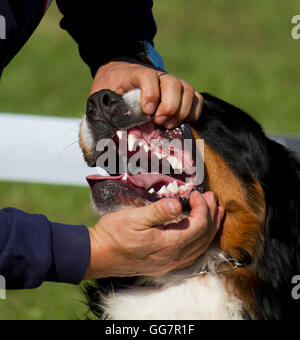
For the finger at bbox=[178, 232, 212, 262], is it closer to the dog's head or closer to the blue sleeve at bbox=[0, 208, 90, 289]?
the dog's head

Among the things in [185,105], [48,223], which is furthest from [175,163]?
[48,223]

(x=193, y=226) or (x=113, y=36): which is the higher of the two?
(x=113, y=36)

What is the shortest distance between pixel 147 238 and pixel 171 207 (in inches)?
6.7

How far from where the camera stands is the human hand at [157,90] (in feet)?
7.88

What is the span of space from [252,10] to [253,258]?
8.80 meters

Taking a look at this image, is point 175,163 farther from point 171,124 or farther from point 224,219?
A: point 224,219

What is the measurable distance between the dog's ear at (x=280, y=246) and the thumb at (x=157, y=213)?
72cm

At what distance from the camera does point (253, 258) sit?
2707 millimetres

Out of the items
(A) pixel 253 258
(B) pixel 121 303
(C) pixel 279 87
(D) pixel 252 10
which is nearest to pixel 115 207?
(B) pixel 121 303

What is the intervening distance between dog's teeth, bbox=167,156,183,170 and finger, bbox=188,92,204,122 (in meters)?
0.19

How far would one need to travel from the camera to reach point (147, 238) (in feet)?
7.28

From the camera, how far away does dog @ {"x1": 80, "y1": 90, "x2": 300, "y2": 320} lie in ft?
8.39

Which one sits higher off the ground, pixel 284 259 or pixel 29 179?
pixel 29 179

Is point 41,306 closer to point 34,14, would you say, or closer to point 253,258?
point 253,258
